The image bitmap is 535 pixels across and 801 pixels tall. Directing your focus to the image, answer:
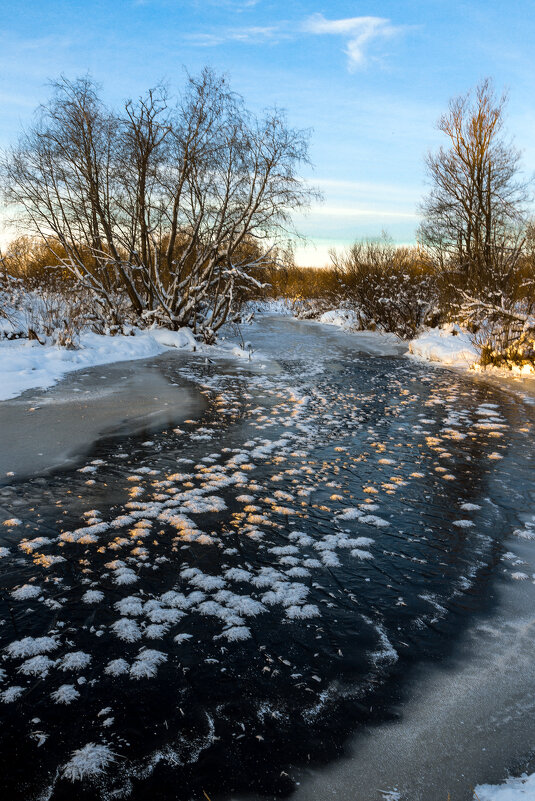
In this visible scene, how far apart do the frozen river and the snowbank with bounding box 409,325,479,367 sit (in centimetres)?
982

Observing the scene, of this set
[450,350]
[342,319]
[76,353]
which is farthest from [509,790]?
[342,319]

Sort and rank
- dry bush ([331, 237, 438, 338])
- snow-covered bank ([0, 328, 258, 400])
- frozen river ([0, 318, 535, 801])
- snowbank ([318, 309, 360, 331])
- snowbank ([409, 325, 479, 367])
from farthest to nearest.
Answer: snowbank ([318, 309, 360, 331]) < dry bush ([331, 237, 438, 338]) < snowbank ([409, 325, 479, 367]) < snow-covered bank ([0, 328, 258, 400]) < frozen river ([0, 318, 535, 801])

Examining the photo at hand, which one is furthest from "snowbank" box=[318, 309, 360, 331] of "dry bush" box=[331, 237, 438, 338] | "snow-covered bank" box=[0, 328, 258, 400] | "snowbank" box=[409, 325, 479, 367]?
"snow-covered bank" box=[0, 328, 258, 400]

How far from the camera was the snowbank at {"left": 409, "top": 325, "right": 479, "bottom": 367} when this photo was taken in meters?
16.2

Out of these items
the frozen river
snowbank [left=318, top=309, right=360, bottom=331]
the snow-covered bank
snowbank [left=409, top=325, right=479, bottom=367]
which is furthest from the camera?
snowbank [left=318, top=309, right=360, bottom=331]

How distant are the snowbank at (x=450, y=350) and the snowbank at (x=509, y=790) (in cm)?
1413

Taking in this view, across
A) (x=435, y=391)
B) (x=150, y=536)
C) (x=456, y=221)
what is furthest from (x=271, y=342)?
(x=150, y=536)

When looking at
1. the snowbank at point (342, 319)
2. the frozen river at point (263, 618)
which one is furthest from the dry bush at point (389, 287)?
the frozen river at point (263, 618)

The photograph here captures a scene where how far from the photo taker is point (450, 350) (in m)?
17.3

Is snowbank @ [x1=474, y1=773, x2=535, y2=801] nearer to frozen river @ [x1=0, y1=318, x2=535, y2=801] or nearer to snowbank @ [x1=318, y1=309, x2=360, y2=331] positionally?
frozen river @ [x1=0, y1=318, x2=535, y2=801]

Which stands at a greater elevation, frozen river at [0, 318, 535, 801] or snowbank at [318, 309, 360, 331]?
snowbank at [318, 309, 360, 331]

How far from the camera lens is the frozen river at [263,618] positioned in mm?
2273

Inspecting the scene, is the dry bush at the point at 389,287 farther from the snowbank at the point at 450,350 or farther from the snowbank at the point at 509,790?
the snowbank at the point at 509,790

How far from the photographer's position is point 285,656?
9.57ft
